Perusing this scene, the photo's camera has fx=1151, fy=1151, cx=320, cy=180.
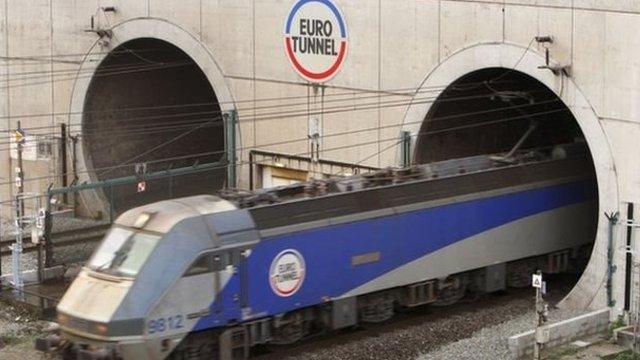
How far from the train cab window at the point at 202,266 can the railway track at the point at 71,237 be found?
37.0 feet

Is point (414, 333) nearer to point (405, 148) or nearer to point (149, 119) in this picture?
point (405, 148)

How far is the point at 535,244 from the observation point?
86.6 feet

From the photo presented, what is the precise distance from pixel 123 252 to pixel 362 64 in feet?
37.8

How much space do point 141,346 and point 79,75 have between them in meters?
19.6

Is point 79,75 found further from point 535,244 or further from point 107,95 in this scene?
point 535,244

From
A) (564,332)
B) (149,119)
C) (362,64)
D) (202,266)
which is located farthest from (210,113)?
(202,266)

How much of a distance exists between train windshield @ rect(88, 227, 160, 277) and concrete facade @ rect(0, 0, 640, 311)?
10.2 metres

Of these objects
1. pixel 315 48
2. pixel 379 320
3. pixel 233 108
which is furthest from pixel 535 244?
pixel 233 108

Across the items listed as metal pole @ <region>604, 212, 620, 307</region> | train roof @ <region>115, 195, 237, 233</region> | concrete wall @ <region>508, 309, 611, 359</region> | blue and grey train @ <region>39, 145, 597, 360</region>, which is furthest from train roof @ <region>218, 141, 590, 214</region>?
concrete wall @ <region>508, 309, 611, 359</region>

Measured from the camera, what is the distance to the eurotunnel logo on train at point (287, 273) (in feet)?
69.4

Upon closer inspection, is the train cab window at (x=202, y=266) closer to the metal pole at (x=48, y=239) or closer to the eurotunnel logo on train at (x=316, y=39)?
the metal pole at (x=48, y=239)

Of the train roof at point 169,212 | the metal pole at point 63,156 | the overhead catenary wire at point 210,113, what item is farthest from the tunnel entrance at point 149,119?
the train roof at point 169,212

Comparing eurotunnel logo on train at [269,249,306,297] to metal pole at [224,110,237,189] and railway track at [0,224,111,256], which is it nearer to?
railway track at [0,224,111,256]

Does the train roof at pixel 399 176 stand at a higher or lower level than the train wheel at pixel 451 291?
higher
